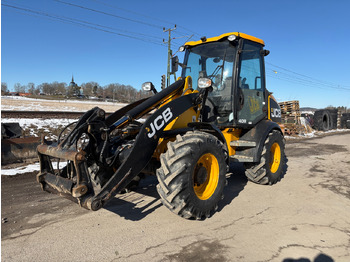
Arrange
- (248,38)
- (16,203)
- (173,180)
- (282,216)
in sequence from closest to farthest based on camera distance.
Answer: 1. (173,180)
2. (282,216)
3. (16,203)
4. (248,38)

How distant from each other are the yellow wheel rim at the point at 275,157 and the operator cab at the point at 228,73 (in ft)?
2.71

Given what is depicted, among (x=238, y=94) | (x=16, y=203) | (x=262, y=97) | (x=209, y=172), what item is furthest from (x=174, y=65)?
(x=16, y=203)

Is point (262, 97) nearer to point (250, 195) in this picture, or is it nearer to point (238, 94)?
point (238, 94)

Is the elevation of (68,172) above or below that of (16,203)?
above

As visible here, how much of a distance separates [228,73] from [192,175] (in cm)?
250

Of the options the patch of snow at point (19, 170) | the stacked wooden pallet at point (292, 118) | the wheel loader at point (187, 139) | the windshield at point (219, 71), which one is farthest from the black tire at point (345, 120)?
the patch of snow at point (19, 170)

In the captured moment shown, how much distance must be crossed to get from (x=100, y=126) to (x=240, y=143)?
285 cm

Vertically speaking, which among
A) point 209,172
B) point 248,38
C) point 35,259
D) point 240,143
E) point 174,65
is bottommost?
point 35,259

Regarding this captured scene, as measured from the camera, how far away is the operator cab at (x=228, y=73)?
503 centimetres

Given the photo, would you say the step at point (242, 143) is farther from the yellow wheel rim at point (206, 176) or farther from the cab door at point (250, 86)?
the yellow wheel rim at point (206, 176)

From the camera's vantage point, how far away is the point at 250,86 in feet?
18.2

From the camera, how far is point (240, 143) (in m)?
5.09

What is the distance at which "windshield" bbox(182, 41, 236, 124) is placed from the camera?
16.6 feet

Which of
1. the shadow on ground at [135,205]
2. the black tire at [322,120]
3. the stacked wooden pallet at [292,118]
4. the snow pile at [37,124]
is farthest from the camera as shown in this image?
the black tire at [322,120]
